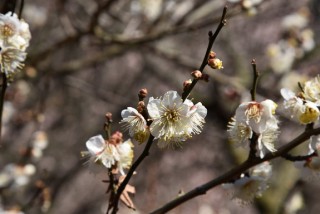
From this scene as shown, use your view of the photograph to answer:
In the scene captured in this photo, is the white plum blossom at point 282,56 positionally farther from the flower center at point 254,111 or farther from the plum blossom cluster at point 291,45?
the flower center at point 254,111

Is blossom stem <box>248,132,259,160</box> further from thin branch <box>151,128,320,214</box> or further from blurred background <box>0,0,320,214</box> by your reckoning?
blurred background <box>0,0,320,214</box>

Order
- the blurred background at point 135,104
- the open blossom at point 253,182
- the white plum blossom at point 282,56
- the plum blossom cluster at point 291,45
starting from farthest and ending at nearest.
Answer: the blurred background at point 135,104 < the white plum blossom at point 282,56 < the plum blossom cluster at point 291,45 < the open blossom at point 253,182

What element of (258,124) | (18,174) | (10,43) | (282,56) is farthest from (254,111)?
(282,56)

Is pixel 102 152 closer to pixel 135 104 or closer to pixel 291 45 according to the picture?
pixel 291 45

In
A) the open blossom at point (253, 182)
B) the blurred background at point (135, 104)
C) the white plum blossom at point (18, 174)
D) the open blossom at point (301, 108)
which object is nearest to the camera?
the open blossom at point (301, 108)

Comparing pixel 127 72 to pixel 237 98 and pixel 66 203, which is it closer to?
pixel 66 203

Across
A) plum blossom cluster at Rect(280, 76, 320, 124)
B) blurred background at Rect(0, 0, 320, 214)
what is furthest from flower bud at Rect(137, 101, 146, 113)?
blurred background at Rect(0, 0, 320, 214)

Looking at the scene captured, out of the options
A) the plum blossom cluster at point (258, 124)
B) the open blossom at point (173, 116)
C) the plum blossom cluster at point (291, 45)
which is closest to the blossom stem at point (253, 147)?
the plum blossom cluster at point (258, 124)
